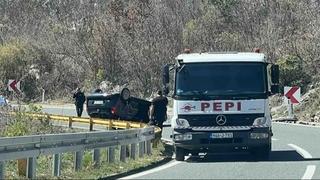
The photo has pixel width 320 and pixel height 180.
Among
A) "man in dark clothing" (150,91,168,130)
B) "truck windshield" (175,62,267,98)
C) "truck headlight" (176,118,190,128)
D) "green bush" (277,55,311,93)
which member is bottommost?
"truck headlight" (176,118,190,128)

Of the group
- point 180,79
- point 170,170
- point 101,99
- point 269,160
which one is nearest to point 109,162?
point 170,170

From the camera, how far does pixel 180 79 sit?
57.3 feet

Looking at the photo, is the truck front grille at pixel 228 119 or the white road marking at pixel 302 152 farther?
the white road marking at pixel 302 152

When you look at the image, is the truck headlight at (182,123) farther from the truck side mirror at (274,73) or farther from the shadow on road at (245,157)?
the truck side mirror at (274,73)

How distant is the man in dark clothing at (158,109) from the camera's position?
73.6 ft

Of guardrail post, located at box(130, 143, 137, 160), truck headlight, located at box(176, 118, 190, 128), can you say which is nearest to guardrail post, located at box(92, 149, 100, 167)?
guardrail post, located at box(130, 143, 137, 160)

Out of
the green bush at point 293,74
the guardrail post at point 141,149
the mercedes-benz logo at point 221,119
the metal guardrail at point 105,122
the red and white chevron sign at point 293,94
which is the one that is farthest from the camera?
the green bush at point 293,74

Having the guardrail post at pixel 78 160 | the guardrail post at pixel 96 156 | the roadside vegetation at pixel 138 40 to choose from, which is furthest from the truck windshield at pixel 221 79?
the roadside vegetation at pixel 138 40

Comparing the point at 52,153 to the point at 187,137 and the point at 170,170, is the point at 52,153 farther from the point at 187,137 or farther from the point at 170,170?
the point at 187,137

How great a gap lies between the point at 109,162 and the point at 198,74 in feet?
10.4

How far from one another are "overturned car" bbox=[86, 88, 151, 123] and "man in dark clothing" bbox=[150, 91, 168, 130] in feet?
22.1

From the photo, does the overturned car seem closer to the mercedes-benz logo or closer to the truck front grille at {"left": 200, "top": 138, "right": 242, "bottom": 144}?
the truck front grille at {"left": 200, "top": 138, "right": 242, "bottom": 144}

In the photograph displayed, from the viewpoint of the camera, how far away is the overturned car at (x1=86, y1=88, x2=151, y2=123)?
29.7m

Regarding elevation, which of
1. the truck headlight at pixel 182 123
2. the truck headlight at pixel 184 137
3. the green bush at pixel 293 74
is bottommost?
the truck headlight at pixel 184 137
